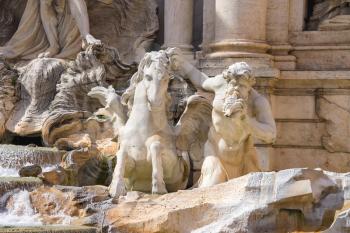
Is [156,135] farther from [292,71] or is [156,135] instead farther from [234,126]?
[292,71]

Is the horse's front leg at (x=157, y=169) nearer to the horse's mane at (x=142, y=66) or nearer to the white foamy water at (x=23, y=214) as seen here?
the horse's mane at (x=142, y=66)

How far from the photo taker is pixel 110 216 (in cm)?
938

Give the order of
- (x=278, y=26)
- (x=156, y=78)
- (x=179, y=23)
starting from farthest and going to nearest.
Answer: (x=179, y=23), (x=278, y=26), (x=156, y=78)

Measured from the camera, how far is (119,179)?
1025cm

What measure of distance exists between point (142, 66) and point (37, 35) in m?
4.81

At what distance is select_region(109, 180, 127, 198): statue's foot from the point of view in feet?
33.0

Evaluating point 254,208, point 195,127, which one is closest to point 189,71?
point 195,127

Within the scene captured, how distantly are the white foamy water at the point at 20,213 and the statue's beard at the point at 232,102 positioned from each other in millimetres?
2432

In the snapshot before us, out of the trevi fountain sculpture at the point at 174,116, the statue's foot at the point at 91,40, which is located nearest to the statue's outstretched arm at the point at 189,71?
the trevi fountain sculpture at the point at 174,116

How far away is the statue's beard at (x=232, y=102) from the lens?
10219mm

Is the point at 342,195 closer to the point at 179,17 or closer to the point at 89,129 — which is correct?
the point at 89,129

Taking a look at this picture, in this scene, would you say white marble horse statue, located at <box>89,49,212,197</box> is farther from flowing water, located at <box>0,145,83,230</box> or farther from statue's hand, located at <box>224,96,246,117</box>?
flowing water, located at <box>0,145,83,230</box>

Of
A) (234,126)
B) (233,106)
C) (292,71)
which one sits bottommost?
(234,126)

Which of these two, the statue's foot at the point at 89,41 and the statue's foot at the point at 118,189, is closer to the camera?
the statue's foot at the point at 118,189
